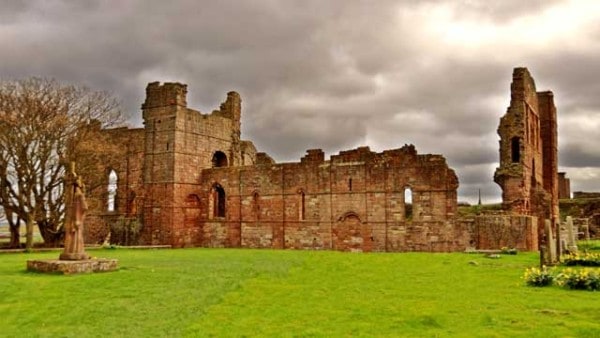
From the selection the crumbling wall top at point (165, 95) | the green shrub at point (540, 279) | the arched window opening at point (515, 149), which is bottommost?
the green shrub at point (540, 279)

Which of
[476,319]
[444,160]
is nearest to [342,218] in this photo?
[444,160]

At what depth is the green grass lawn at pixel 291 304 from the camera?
367 inches

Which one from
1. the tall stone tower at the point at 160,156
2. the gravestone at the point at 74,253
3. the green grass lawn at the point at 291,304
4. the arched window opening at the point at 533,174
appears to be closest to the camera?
the green grass lawn at the point at 291,304

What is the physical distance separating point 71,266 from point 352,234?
53.8 ft

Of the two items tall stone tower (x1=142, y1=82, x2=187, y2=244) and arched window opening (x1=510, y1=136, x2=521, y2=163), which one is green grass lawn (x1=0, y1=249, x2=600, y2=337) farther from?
tall stone tower (x1=142, y1=82, x2=187, y2=244)

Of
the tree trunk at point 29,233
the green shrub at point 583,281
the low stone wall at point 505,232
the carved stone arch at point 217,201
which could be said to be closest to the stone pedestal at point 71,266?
the tree trunk at point 29,233

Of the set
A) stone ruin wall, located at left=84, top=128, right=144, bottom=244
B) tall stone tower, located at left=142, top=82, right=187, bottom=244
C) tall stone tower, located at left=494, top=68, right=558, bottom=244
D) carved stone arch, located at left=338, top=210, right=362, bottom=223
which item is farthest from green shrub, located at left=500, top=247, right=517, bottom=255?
stone ruin wall, located at left=84, top=128, right=144, bottom=244

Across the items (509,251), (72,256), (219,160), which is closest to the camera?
(72,256)

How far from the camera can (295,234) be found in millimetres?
30859

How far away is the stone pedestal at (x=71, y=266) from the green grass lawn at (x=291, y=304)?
0.50 m

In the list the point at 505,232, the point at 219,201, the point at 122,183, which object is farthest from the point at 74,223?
the point at 219,201

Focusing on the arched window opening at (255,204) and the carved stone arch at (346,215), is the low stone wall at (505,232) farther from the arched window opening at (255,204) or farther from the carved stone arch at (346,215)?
the arched window opening at (255,204)

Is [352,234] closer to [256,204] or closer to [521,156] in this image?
[256,204]

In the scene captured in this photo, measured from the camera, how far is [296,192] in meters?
31.0
